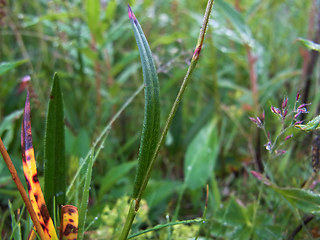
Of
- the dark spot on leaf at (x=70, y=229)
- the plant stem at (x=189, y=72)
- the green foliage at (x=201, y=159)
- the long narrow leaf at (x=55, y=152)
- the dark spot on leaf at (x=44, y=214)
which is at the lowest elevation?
the green foliage at (x=201, y=159)

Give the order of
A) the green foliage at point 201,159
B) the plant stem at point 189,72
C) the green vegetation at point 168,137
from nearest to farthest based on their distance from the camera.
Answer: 1. the plant stem at point 189,72
2. the green vegetation at point 168,137
3. the green foliage at point 201,159

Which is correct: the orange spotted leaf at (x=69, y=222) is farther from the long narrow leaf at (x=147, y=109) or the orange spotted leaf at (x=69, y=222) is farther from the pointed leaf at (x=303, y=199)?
the pointed leaf at (x=303, y=199)

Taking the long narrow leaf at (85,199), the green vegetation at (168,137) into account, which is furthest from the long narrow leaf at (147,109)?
the long narrow leaf at (85,199)

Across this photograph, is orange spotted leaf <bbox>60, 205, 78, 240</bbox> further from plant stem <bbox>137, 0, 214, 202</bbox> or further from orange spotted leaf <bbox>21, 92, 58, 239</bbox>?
plant stem <bbox>137, 0, 214, 202</bbox>

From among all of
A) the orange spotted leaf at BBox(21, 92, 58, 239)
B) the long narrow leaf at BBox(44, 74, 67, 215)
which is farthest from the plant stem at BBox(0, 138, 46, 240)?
the long narrow leaf at BBox(44, 74, 67, 215)

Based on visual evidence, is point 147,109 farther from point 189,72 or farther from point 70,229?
point 70,229

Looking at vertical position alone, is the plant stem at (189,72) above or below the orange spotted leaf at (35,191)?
above

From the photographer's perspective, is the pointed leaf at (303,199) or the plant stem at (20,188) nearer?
the plant stem at (20,188)
